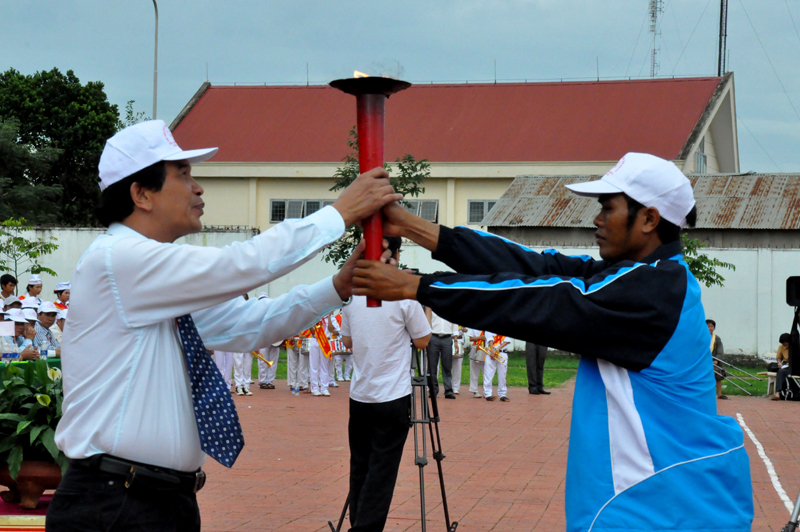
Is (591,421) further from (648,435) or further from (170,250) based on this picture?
(170,250)

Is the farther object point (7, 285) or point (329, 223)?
point (7, 285)

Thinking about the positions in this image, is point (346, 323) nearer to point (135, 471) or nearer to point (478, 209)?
point (135, 471)

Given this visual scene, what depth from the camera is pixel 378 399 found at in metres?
6.54

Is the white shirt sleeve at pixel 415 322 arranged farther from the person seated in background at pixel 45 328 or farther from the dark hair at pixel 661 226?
the person seated in background at pixel 45 328

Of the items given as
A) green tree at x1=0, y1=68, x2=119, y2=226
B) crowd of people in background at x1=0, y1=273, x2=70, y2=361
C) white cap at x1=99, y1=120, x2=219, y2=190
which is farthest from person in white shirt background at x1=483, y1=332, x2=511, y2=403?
green tree at x1=0, y1=68, x2=119, y2=226

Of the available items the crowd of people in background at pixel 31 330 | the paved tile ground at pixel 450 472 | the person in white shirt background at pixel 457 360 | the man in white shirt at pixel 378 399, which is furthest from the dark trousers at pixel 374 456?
the person in white shirt background at pixel 457 360

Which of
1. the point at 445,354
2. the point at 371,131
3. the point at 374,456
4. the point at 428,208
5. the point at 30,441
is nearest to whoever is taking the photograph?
the point at 371,131

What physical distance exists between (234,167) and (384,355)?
3009cm

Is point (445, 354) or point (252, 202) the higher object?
point (252, 202)

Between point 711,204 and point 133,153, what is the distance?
28.4 m

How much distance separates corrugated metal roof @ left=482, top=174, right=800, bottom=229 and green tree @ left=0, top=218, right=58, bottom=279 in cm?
1427

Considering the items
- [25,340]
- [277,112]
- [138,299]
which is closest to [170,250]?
[138,299]

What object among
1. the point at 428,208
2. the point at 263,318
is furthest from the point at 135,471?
the point at 428,208

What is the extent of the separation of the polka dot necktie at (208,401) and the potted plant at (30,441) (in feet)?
8.21
